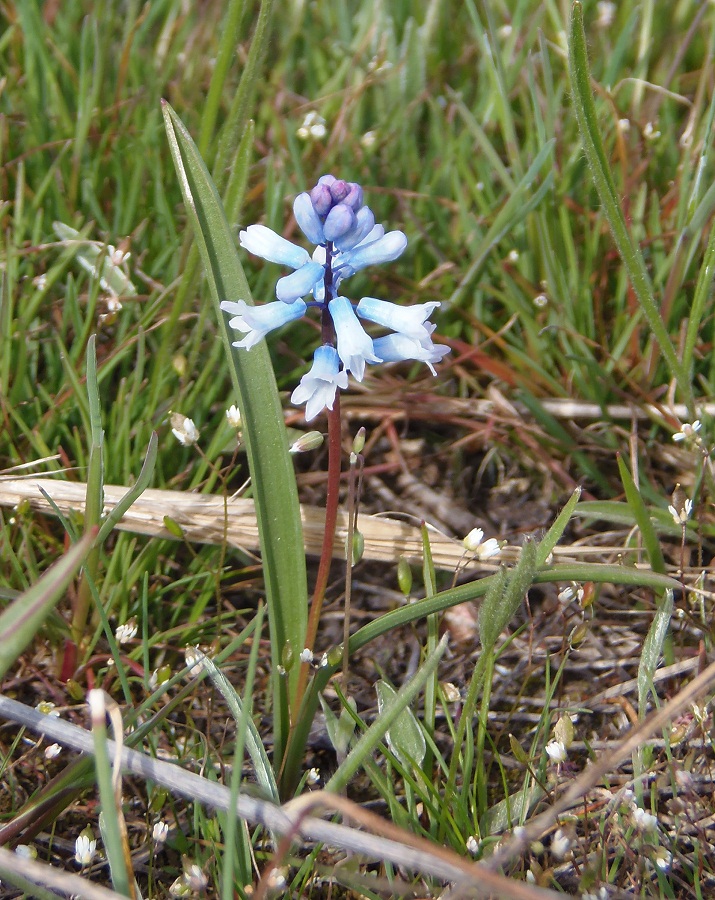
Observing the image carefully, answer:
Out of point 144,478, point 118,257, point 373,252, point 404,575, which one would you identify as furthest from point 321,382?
point 118,257

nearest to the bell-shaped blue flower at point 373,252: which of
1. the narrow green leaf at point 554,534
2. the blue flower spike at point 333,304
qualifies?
the blue flower spike at point 333,304

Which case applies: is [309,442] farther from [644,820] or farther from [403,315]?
[644,820]

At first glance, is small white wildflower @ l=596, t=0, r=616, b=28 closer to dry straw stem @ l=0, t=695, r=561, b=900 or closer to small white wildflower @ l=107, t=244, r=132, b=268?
small white wildflower @ l=107, t=244, r=132, b=268

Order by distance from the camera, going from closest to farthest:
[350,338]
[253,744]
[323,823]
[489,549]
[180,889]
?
[323,823]
[350,338]
[180,889]
[253,744]
[489,549]

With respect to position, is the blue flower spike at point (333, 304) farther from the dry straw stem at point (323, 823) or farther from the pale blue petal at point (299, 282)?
the dry straw stem at point (323, 823)

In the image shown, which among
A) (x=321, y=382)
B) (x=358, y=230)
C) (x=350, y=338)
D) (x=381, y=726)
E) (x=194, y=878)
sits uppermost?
(x=358, y=230)

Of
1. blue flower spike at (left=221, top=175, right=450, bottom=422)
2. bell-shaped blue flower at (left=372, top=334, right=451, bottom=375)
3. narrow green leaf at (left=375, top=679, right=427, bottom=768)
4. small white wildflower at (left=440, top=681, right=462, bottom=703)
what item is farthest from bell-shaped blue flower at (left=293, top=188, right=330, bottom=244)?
small white wildflower at (left=440, top=681, right=462, bottom=703)

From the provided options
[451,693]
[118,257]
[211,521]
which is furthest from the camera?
[118,257]

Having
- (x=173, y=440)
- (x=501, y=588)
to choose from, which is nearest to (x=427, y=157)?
(x=173, y=440)
